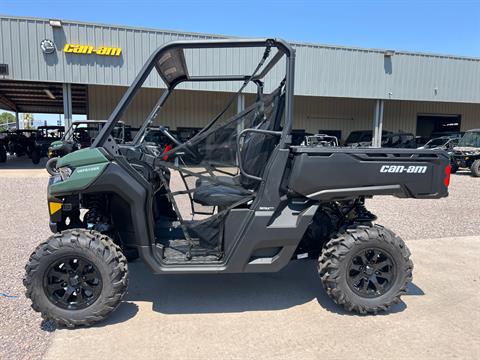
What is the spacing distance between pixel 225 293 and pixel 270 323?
692 millimetres

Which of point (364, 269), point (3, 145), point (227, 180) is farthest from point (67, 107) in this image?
point (364, 269)

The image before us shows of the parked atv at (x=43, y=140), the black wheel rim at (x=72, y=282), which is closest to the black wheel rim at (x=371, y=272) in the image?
the black wheel rim at (x=72, y=282)

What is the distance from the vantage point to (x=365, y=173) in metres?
3.12

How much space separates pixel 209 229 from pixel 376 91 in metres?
18.1

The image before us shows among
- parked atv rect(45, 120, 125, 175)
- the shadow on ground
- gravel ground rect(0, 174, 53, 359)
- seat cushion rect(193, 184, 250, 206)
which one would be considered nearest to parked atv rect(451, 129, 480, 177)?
the shadow on ground

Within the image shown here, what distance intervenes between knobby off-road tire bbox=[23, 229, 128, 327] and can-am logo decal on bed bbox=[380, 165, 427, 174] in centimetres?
235

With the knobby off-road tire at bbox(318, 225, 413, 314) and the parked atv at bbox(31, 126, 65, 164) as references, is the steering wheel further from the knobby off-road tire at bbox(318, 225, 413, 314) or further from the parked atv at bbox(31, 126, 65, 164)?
the parked atv at bbox(31, 126, 65, 164)

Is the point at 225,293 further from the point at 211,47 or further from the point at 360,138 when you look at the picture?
the point at 360,138

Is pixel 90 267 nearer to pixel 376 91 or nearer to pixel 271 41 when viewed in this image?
pixel 271 41

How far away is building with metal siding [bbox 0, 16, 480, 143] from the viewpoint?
14.2 meters

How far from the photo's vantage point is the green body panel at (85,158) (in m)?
2.94

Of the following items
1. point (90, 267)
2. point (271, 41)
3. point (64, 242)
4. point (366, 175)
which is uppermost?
point (271, 41)

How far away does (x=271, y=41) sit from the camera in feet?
9.51

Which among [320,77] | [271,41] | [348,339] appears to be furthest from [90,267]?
[320,77]
